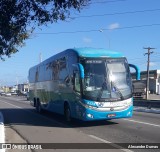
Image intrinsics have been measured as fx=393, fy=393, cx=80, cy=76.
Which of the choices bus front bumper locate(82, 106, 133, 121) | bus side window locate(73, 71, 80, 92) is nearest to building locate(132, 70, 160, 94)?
bus front bumper locate(82, 106, 133, 121)

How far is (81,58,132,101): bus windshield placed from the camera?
1614cm

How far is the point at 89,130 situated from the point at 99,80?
2.10 metres

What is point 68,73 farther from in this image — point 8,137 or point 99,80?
point 8,137

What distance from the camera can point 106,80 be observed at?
53.3ft

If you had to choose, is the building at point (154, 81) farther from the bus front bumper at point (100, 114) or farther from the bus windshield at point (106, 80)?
the bus front bumper at point (100, 114)

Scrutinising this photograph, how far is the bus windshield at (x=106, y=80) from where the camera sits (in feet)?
53.0

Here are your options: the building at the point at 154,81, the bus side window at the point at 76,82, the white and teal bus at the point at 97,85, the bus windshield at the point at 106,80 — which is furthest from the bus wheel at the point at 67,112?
the building at the point at 154,81

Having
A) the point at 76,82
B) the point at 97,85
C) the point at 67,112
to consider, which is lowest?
the point at 67,112

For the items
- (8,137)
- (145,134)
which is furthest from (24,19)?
(145,134)

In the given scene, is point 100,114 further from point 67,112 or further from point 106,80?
point 67,112

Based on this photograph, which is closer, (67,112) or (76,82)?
(76,82)

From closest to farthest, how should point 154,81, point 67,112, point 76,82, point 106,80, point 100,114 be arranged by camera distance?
1. point 100,114
2. point 106,80
3. point 76,82
4. point 67,112
5. point 154,81

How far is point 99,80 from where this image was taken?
637 inches

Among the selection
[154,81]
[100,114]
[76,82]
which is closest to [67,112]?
[76,82]
